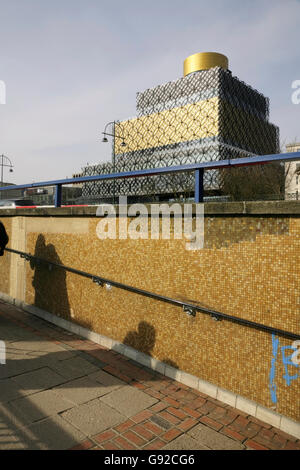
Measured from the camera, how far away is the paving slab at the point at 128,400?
4.17 metres

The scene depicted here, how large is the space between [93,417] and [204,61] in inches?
3930

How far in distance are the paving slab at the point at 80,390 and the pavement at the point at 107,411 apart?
0.04ft

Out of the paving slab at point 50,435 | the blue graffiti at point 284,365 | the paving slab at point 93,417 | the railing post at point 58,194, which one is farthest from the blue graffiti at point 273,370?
the railing post at point 58,194

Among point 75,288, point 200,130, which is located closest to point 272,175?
point 75,288

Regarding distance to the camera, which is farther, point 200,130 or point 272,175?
point 200,130

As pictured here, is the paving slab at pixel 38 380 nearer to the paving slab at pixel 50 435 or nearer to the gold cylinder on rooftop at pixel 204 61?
the paving slab at pixel 50 435

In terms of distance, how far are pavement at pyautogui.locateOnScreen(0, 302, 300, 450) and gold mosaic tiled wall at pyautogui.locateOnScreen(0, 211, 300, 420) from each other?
397 millimetres

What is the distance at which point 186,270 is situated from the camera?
4910 millimetres

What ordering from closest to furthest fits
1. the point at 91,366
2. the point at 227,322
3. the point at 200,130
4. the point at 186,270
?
1. the point at 227,322
2. the point at 186,270
3. the point at 91,366
4. the point at 200,130

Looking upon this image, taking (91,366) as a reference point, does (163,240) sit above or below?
above

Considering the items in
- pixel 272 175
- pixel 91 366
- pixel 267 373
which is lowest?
pixel 91 366

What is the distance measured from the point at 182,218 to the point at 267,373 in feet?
7.92

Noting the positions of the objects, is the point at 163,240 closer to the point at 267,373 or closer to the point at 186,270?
the point at 186,270

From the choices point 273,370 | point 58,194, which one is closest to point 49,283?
point 58,194
